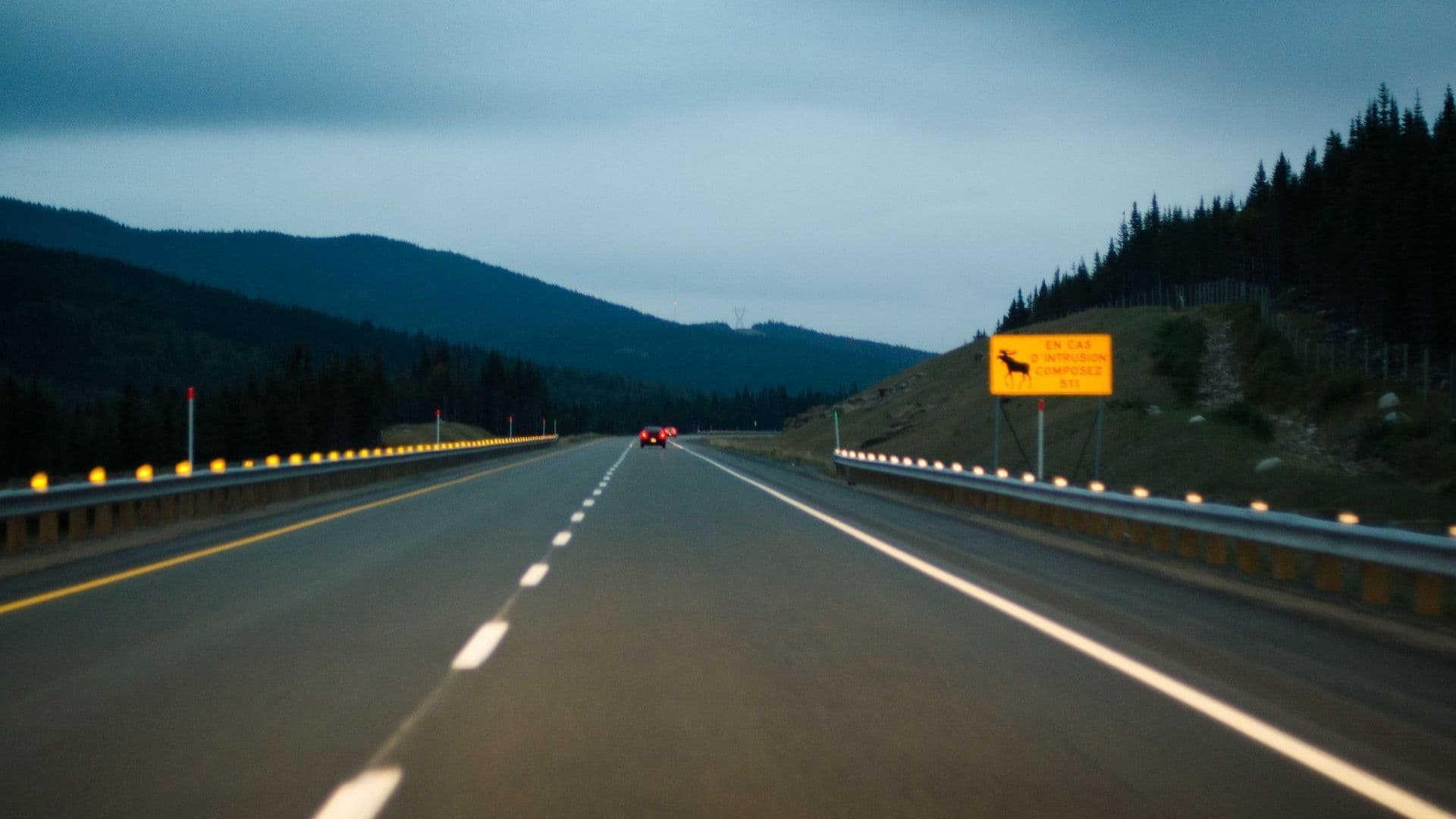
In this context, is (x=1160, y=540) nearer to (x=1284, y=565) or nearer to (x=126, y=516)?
(x=1284, y=565)

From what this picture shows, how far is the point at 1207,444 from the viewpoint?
165ft

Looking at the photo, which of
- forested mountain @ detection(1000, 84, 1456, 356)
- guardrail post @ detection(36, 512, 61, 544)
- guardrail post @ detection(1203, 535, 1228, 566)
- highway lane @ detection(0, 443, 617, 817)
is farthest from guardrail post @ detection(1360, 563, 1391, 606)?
forested mountain @ detection(1000, 84, 1456, 356)

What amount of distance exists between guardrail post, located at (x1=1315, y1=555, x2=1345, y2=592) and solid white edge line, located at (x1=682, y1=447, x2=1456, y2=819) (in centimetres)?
257

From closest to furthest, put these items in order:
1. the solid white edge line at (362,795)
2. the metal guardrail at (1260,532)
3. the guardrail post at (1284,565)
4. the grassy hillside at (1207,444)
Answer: the solid white edge line at (362,795), the metal guardrail at (1260,532), the guardrail post at (1284,565), the grassy hillside at (1207,444)

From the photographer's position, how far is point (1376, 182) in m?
91.1

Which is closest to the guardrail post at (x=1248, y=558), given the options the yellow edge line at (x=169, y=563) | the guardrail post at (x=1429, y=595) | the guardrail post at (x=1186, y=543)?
the guardrail post at (x=1186, y=543)

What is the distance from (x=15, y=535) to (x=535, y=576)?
642 centimetres

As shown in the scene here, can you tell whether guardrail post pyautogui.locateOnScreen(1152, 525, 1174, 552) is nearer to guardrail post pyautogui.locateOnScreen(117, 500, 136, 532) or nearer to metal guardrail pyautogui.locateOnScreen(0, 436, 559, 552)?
metal guardrail pyautogui.locateOnScreen(0, 436, 559, 552)

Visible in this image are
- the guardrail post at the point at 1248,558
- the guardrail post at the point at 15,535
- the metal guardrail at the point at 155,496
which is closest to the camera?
the guardrail post at the point at 1248,558

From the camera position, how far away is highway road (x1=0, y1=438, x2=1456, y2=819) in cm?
512

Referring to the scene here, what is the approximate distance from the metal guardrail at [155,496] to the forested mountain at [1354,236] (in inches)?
2564

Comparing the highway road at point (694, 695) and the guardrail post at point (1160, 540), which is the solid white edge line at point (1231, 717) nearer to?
the highway road at point (694, 695)

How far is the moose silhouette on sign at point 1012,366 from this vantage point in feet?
95.5

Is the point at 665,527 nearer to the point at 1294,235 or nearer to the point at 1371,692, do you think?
the point at 1371,692
